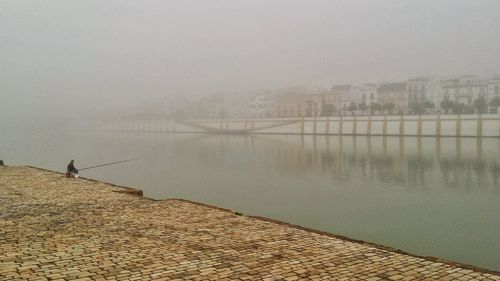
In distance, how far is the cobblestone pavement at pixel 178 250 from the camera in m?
5.50

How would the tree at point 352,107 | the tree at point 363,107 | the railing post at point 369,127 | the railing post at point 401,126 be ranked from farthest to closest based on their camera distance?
the tree at point 352,107 < the tree at point 363,107 < the railing post at point 369,127 < the railing post at point 401,126

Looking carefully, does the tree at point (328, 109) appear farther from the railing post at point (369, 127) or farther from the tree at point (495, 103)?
the tree at point (495, 103)

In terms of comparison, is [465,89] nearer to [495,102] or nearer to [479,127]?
[495,102]

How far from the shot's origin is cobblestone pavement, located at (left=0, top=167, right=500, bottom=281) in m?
5.50

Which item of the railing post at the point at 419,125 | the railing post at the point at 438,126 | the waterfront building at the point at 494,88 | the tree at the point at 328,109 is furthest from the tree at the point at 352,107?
the railing post at the point at 438,126

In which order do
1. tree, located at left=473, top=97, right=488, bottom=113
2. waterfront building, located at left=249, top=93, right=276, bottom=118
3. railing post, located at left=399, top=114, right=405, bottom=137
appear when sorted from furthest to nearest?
waterfront building, located at left=249, top=93, right=276, bottom=118, tree, located at left=473, top=97, right=488, bottom=113, railing post, located at left=399, top=114, right=405, bottom=137

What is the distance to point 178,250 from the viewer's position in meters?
6.68

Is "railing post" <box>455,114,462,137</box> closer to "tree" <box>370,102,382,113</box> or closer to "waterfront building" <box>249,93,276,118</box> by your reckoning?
"tree" <box>370,102,382,113</box>

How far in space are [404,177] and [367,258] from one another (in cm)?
1807

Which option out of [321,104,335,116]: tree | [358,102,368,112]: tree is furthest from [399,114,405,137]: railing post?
[321,104,335,116]: tree

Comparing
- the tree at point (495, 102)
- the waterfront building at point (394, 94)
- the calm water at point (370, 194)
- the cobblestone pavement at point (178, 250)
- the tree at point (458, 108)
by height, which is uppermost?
the waterfront building at point (394, 94)

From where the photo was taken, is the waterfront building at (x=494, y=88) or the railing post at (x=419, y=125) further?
the waterfront building at (x=494, y=88)

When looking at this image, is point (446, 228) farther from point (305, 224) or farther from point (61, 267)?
point (61, 267)

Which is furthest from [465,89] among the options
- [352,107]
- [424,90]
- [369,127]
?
[369,127]
